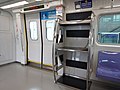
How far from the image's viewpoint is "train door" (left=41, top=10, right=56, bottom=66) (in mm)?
3516

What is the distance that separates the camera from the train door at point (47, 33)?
3.52 metres

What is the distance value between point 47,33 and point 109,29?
2122 millimetres

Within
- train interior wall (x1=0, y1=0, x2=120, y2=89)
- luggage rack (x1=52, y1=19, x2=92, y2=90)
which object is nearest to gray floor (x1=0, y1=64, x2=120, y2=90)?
luggage rack (x1=52, y1=19, x2=92, y2=90)

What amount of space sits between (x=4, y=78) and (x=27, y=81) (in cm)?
78

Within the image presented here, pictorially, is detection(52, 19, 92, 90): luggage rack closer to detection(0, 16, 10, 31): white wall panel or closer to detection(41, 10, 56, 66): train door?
detection(41, 10, 56, 66): train door

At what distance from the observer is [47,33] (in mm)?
3693

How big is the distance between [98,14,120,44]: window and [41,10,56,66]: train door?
1656 mm

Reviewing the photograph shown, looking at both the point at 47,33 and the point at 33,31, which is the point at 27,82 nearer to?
the point at 47,33

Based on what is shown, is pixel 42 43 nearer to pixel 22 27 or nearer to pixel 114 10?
pixel 22 27

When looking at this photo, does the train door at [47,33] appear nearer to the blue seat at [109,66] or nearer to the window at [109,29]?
the window at [109,29]

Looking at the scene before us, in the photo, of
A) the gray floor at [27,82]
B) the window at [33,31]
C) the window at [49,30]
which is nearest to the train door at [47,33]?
the window at [49,30]

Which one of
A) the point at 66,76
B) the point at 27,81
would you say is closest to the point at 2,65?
the point at 27,81

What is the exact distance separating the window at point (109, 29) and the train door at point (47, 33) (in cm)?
166

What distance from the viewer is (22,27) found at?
158 inches
